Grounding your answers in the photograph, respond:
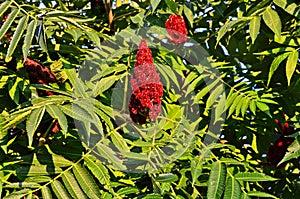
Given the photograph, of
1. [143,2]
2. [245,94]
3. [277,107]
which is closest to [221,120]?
[245,94]

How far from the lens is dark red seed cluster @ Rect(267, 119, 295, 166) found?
245 cm

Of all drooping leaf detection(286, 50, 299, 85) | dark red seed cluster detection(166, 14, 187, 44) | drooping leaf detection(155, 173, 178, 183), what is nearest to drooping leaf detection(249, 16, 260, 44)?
drooping leaf detection(286, 50, 299, 85)

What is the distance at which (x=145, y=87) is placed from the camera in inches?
75.8

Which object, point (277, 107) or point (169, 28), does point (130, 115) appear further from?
point (277, 107)

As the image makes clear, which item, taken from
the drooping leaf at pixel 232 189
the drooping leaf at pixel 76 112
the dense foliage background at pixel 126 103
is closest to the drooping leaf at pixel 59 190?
the dense foliage background at pixel 126 103

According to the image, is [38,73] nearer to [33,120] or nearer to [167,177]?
[33,120]

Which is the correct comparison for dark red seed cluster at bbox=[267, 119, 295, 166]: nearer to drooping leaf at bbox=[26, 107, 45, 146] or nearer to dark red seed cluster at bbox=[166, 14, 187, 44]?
dark red seed cluster at bbox=[166, 14, 187, 44]

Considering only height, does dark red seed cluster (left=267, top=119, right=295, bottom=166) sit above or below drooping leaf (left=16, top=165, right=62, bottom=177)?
below

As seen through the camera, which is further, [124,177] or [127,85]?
[127,85]

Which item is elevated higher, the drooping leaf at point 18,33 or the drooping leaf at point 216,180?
the drooping leaf at point 18,33

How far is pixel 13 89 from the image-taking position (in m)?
2.04

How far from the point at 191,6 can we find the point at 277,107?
62cm

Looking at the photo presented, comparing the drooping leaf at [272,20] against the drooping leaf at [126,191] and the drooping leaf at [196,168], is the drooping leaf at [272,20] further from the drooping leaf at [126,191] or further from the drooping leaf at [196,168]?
the drooping leaf at [126,191]

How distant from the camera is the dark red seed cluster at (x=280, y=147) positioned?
96.6 inches
